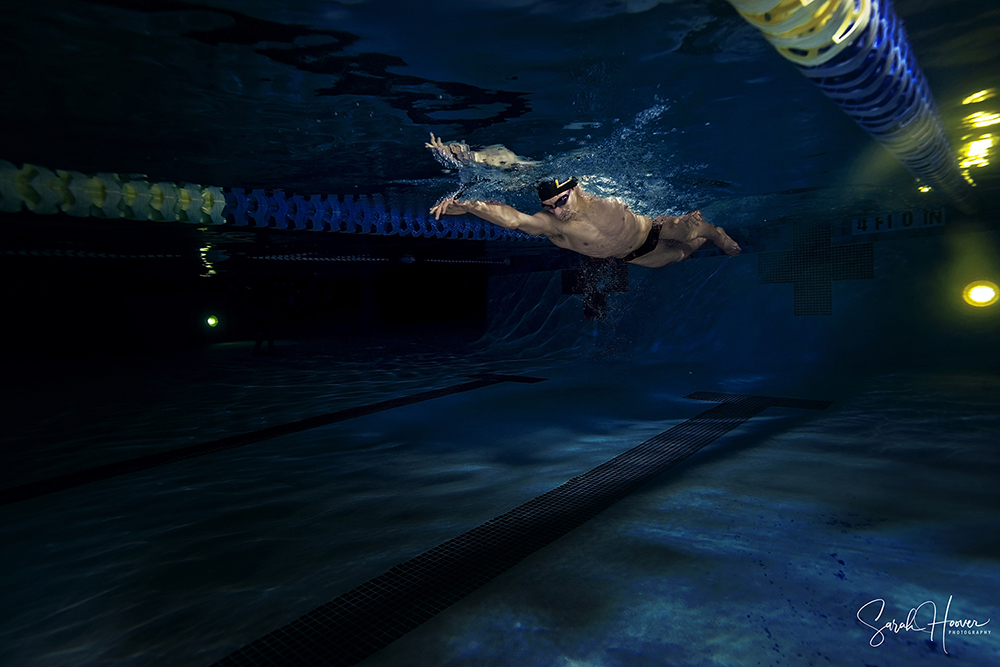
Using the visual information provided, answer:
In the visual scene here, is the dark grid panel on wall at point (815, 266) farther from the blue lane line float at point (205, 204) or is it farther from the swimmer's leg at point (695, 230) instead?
the blue lane line float at point (205, 204)

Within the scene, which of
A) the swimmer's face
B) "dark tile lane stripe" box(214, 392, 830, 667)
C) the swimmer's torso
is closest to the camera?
"dark tile lane stripe" box(214, 392, 830, 667)

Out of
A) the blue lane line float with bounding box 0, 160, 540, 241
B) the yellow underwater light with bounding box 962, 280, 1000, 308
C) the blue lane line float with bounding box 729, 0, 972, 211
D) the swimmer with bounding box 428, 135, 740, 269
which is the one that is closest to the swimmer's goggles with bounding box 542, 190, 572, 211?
the swimmer with bounding box 428, 135, 740, 269

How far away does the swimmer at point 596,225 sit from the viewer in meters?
4.72

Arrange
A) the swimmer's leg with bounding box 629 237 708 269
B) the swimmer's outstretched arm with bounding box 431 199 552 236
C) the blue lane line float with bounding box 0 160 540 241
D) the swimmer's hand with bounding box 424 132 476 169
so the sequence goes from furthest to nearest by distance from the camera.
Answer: the swimmer's leg with bounding box 629 237 708 269
the blue lane line float with bounding box 0 160 540 241
the swimmer's hand with bounding box 424 132 476 169
the swimmer's outstretched arm with bounding box 431 199 552 236

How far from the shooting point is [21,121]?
4.73 meters

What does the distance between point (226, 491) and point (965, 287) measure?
1344 cm

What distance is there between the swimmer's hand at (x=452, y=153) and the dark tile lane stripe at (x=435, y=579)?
378cm

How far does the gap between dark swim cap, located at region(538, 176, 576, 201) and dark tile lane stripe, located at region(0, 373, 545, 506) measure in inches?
156

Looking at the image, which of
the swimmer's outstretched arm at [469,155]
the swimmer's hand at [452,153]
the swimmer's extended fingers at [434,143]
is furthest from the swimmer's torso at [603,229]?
the swimmer's extended fingers at [434,143]

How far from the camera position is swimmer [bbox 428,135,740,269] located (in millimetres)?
4719

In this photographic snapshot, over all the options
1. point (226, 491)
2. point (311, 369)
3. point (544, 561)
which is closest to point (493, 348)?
point (311, 369)

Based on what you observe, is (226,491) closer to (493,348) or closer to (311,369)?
(311,369)

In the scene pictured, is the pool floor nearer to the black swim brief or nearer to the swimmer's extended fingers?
the black swim brief

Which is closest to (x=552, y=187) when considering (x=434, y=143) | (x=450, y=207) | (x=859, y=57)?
(x=450, y=207)
